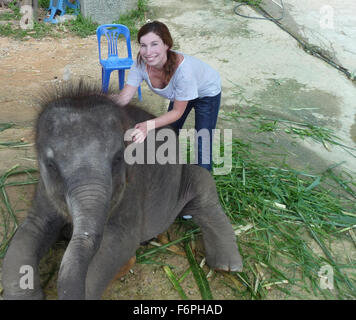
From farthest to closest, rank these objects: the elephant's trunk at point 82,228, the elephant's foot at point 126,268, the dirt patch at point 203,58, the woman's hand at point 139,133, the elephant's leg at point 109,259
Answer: the dirt patch at point 203,58, the elephant's foot at point 126,268, the woman's hand at point 139,133, the elephant's leg at point 109,259, the elephant's trunk at point 82,228

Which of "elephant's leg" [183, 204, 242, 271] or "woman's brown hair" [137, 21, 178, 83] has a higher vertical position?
"woman's brown hair" [137, 21, 178, 83]

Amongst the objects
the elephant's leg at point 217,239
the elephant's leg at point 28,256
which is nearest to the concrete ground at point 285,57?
the elephant's leg at point 217,239

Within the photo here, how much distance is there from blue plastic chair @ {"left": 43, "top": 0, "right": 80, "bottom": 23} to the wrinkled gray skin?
5486mm

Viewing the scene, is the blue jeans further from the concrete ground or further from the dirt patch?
the concrete ground

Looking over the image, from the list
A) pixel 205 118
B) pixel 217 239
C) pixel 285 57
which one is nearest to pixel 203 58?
pixel 285 57

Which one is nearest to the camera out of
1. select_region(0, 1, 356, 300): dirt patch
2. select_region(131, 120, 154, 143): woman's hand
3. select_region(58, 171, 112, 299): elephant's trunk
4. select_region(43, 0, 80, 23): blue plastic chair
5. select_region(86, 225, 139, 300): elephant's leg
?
select_region(58, 171, 112, 299): elephant's trunk

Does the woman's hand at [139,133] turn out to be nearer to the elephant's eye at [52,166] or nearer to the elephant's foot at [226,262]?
the elephant's eye at [52,166]

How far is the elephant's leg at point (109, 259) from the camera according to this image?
200 centimetres

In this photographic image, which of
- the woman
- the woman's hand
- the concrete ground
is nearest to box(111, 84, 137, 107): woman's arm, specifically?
the woman

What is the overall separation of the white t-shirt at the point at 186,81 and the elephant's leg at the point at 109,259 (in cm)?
104

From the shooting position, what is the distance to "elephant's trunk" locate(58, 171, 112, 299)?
5.20 ft

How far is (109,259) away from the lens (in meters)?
2.08

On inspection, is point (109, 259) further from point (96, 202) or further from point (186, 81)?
point (186, 81)

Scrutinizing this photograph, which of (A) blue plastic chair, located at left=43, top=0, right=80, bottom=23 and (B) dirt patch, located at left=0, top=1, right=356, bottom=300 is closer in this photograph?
(B) dirt patch, located at left=0, top=1, right=356, bottom=300
